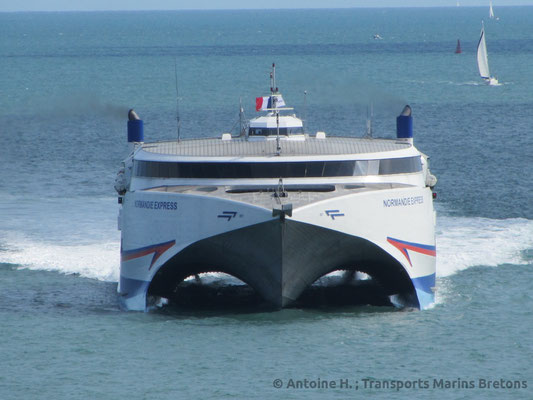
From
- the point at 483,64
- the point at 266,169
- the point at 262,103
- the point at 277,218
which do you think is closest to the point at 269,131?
the point at 262,103

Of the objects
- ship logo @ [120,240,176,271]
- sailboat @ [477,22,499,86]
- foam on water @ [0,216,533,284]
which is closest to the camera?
ship logo @ [120,240,176,271]

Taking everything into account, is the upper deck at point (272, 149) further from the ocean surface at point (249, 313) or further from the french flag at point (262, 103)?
the ocean surface at point (249, 313)

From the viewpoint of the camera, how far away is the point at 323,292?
3550 cm

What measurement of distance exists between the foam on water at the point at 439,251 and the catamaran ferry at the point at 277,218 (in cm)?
500

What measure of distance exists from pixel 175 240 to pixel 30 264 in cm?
991

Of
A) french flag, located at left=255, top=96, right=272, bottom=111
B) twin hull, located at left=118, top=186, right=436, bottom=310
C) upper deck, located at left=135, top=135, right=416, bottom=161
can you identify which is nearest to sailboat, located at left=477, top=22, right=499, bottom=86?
french flag, located at left=255, top=96, right=272, bottom=111

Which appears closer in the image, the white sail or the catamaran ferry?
the catamaran ferry

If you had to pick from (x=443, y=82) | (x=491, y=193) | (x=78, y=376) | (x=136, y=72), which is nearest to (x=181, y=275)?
(x=78, y=376)

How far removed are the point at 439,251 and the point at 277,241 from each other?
469 inches

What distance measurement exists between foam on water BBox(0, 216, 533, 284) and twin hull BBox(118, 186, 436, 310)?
4.88 meters

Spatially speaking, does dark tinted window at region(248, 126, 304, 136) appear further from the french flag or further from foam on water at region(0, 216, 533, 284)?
foam on water at region(0, 216, 533, 284)

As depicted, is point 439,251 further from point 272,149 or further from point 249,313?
point 249,313

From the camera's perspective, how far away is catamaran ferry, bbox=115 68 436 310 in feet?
99.1

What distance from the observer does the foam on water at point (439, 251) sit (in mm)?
38781
